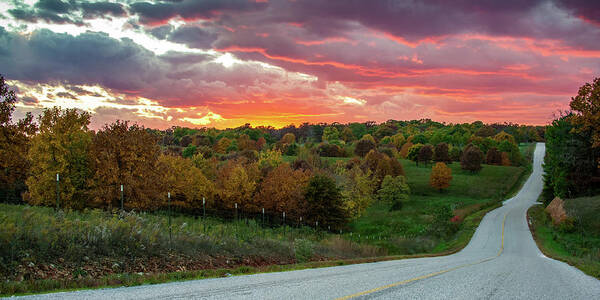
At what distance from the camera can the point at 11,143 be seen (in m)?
37.4

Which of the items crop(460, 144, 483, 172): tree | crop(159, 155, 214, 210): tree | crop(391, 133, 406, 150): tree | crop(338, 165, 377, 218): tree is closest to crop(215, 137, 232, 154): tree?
crop(391, 133, 406, 150): tree

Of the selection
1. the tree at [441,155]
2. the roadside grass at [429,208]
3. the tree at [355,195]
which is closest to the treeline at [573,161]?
the roadside grass at [429,208]

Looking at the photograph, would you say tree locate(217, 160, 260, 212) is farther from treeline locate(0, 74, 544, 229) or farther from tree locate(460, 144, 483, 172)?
tree locate(460, 144, 483, 172)

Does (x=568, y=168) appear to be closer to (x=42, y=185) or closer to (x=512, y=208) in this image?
(x=512, y=208)

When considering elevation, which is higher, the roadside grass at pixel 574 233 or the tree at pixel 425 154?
the tree at pixel 425 154

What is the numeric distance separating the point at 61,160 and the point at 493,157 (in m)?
137

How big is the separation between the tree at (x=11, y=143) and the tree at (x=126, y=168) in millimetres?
8594

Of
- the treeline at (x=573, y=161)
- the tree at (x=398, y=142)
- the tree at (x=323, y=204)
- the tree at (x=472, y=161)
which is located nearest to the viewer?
the tree at (x=323, y=204)

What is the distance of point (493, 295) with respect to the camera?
959cm

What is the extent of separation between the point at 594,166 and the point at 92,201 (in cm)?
6784

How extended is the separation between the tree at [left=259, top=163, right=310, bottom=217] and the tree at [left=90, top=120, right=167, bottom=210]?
1968 cm

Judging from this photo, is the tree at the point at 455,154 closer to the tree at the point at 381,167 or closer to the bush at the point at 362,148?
the bush at the point at 362,148

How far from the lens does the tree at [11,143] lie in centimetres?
Result: 3619

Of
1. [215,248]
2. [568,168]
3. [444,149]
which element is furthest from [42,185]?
[444,149]
